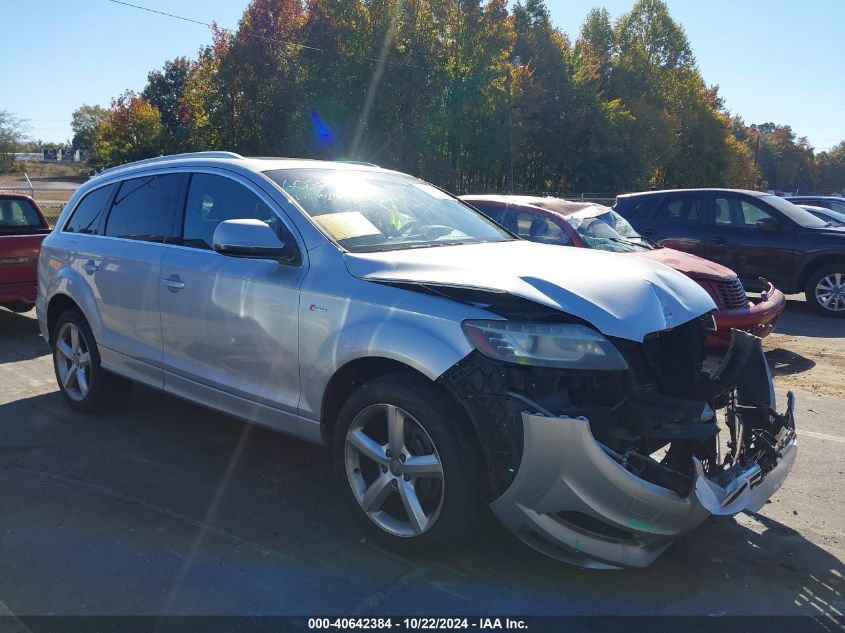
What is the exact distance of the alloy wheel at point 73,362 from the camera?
545 cm

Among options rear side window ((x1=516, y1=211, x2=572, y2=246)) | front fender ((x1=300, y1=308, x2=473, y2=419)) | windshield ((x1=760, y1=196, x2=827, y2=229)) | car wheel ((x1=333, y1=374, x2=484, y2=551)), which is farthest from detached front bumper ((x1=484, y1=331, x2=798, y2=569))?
windshield ((x1=760, y1=196, x2=827, y2=229))

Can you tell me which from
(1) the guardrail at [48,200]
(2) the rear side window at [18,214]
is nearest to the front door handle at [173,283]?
(2) the rear side window at [18,214]

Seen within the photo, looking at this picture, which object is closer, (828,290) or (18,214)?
(18,214)

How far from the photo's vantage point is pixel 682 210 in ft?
35.9

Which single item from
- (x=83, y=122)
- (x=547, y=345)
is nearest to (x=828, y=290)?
(x=547, y=345)

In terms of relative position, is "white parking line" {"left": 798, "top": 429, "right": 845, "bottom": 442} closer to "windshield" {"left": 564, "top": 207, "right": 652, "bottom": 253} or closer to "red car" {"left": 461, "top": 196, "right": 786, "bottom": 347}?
"red car" {"left": 461, "top": 196, "right": 786, "bottom": 347}

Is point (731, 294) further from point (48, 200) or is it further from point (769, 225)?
point (48, 200)

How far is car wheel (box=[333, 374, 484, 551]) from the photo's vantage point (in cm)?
305

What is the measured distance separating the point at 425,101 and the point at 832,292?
25.2 meters

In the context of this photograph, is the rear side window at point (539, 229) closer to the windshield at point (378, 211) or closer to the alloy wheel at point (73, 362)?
the windshield at point (378, 211)

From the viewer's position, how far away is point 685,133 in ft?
193

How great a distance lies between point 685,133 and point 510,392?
202ft

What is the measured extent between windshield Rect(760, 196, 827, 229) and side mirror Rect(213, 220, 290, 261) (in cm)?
920

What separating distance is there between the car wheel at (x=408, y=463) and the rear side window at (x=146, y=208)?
2.07 m
